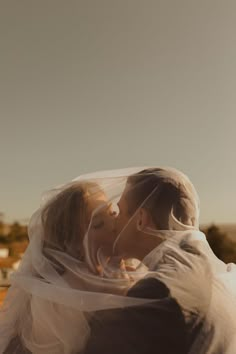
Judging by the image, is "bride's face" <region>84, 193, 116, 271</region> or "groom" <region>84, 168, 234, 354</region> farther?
"bride's face" <region>84, 193, 116, 271</region>

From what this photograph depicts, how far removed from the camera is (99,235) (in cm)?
241

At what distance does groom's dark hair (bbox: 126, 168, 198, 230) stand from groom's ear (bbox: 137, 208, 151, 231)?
20mm

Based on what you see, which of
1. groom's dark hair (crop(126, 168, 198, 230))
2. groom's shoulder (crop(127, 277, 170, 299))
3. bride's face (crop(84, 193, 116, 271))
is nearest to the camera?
groom's shoulder (crop(127, 277, 170, 299))

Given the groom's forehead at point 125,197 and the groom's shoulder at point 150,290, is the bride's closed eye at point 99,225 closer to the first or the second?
the groom's forehead at point 125,197

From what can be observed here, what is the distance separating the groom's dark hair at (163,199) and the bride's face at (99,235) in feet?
0.39

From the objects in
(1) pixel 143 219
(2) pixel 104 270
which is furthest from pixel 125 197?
(2) pixel 104 270

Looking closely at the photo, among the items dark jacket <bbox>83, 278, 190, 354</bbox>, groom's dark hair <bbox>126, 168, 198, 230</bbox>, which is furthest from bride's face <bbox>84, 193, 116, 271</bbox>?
dark jacket <bbox>83, 278, 190, 354</bbox>

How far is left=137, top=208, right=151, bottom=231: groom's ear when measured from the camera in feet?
7.59

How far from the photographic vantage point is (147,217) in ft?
7.63

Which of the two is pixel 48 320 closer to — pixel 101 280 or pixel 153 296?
pixel 101 280

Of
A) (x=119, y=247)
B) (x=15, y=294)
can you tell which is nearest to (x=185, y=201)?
(x=119, y=247)

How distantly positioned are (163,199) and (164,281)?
1.16ft

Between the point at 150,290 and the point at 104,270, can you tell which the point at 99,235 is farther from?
the point at 150,290

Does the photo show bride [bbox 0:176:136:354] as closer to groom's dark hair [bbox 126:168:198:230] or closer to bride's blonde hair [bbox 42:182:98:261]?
bride's blonde hair [bbox 42:182:98:261]
